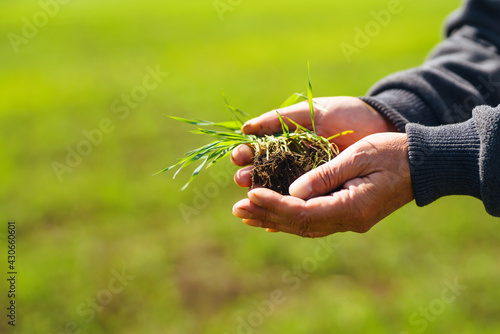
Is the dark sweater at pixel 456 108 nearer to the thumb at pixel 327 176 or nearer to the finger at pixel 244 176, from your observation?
the thumb at pixel 327 176

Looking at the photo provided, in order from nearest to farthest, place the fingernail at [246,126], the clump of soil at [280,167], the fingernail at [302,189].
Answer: the fingernail at [302,189], the clump of soil at [280,167], the fingernail at [246,126]

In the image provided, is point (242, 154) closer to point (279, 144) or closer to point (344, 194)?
point (279, 144)

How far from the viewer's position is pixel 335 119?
290 centimetres

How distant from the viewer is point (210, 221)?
18.7ft

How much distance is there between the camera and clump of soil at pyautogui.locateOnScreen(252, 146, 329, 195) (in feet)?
8.34

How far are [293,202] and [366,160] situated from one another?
0.42m

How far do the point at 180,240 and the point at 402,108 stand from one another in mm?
3124

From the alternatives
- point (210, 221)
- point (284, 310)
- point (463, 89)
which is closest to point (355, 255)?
point (284, 310)

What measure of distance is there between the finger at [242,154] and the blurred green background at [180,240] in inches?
75.0

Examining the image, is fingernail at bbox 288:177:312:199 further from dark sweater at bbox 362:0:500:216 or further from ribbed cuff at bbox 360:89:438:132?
ribbed cuff at bbox 360:89:438:132

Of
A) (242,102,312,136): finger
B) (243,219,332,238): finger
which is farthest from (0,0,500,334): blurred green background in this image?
(242,102,312,136): finger

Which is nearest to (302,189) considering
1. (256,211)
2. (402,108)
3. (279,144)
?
(256,211)

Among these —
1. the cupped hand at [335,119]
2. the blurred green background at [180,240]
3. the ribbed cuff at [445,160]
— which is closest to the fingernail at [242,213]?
the cupped hand at [335,119]

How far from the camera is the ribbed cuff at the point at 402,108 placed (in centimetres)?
287
